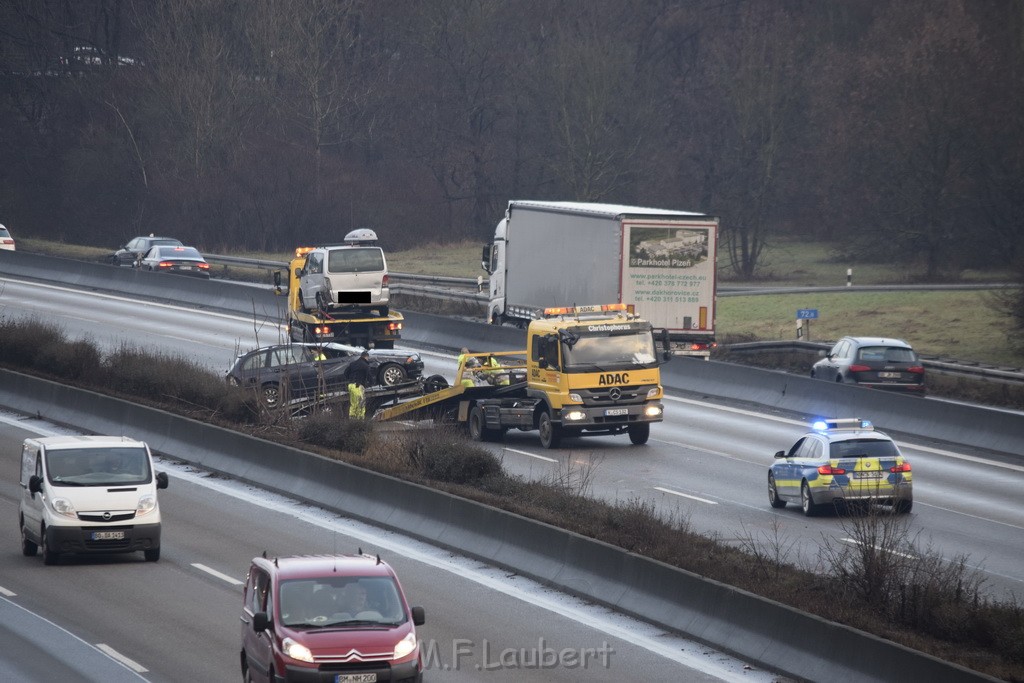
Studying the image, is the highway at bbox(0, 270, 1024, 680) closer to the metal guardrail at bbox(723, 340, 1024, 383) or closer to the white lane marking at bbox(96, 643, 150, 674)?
the white lane marking at bbox(96, 643, 150, 674)

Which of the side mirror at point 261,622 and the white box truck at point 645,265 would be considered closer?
the side mirror at point 261,622

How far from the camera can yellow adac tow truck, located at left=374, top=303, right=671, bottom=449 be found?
28.9m

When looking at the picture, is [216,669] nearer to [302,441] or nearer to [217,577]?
[217,577]

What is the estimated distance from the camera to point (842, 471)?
73.8ft

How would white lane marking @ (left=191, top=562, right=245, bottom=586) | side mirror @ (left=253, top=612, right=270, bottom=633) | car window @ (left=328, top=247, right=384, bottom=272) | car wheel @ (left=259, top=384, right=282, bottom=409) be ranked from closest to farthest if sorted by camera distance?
side mirror @ (left=253, top=612, right=270, bottom=633) → white lane marking @ (left=191, top=562, right=245, bottom=586) → car wheel @ (left=259, top=384, right=282, bottom=409) → car window @ (left=328, top=247, right=384, bottom=272)

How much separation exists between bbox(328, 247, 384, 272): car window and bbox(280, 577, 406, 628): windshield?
28108 millimetres

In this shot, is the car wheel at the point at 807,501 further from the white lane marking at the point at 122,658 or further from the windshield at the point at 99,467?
the white lane marking at the point at 122,658

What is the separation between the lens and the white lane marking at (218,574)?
60.1 feet

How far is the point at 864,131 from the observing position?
68562 millimetres

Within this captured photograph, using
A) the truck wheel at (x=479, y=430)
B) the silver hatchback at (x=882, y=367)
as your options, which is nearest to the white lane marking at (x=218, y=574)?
the truck wheel at (x=479, y=430)

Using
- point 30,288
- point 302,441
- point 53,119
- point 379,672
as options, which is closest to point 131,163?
point 53,119

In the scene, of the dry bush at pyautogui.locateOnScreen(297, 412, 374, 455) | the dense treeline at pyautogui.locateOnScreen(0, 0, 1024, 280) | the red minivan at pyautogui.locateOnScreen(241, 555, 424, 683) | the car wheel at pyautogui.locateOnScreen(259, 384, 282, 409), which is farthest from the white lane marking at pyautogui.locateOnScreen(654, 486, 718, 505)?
the dense treeline at pyautogui.locateOnScreen(0, 0, 1024, 280)

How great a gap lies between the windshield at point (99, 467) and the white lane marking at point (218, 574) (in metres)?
1.36

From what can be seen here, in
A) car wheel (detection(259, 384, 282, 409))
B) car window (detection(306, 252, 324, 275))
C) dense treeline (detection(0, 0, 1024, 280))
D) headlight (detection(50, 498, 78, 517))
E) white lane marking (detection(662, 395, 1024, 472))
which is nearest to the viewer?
headlight (detection(50, 498, 78, 517))
